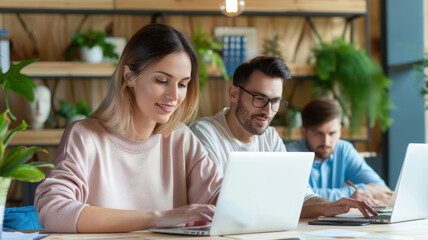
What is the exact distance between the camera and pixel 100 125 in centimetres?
205

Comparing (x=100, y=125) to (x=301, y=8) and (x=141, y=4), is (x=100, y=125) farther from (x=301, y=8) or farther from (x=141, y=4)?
(x=301, y=8)

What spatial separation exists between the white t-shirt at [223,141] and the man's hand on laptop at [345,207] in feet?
0.82

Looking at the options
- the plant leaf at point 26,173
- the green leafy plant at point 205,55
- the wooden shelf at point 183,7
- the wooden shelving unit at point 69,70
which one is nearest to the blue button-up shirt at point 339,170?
the green leafy plant at point 205,55

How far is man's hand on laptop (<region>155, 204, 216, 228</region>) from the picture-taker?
168 centimetres

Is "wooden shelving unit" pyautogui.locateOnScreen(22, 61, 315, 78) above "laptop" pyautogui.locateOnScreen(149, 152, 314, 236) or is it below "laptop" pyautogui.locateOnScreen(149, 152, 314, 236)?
above

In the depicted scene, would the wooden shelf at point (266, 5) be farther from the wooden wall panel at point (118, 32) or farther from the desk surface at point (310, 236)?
the desk surface at point (310, 236)

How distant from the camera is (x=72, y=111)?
436cm

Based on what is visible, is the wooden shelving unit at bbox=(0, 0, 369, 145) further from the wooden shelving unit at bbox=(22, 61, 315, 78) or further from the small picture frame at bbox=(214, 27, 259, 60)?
the small picture frame at bbox=(214, 27, 259, 60)

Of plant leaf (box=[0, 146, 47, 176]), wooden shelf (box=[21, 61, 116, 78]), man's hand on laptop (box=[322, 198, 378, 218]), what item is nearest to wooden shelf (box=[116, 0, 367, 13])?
wooden shelf (box=[21, 61, 116, 78])

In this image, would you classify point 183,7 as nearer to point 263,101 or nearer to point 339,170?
point 339,170

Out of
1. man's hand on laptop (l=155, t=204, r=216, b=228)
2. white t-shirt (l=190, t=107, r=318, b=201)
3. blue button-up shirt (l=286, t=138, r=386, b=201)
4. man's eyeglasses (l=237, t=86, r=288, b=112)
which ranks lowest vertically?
blue button-up shirt (l=286, t=138, r=386, b=201)

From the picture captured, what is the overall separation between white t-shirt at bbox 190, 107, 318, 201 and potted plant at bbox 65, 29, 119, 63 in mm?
1819

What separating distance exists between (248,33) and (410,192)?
2.92m

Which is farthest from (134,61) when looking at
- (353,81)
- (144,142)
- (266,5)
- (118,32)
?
(353,81)
